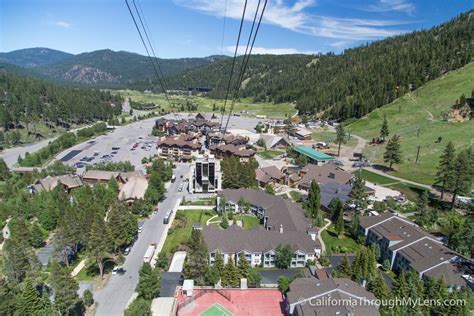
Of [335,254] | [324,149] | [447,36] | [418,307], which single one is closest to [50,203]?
[335,254]

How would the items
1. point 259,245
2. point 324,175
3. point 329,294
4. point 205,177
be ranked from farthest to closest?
point 324,175 < point 205,177 < point 259,245 < point 329,294

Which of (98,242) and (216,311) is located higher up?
(216,311)

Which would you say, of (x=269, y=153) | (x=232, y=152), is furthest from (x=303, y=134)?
(x=232, y=152)

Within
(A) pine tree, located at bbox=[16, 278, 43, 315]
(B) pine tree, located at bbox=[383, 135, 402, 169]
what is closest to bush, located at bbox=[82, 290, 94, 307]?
(A) pine tree, located at bbox=[16, 278, 43, 315]

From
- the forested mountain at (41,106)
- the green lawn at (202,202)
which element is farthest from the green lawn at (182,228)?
the forested mountain at (41,106)

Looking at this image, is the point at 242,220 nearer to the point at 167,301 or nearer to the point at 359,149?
the point at 167,301

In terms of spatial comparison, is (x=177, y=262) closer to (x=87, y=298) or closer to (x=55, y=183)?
(x=87, y=298)
